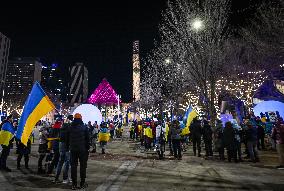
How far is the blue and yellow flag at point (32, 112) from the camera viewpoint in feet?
29.6

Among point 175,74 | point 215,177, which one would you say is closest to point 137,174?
point 215,177

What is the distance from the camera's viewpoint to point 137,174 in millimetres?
9781

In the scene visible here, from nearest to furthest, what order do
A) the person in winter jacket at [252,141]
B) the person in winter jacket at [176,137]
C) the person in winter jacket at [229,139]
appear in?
1. the person in winter jacket at [252,141]
2. the person in winter jacket at [229,139]
3. the person in winter jacket at [176,137]

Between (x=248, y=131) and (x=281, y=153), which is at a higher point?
(x=248, y=131)

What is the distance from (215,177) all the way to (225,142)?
4059 mm

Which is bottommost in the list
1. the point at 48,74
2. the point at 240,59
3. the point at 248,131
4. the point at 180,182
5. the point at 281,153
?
the point at 180,182

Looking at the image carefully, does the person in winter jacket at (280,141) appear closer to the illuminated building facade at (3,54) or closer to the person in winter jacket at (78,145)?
the person in winter jacket at (78,145)

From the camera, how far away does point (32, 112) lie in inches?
359

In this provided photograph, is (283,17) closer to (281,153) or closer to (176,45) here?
(176,45)

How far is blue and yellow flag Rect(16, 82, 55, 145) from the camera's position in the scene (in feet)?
29.6

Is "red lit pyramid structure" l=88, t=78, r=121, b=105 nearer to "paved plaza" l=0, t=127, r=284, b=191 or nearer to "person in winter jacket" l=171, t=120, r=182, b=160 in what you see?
"person in winter jacket" l=171, t=120, r=182, b=160

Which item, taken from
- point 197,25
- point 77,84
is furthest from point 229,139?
point 77,84

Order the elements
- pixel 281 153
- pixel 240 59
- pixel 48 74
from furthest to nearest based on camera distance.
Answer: pixel 48 74
pixel 240 59
pixel 281 153

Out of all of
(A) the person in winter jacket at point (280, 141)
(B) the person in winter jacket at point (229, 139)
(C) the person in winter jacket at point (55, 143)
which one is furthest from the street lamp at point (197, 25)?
(C) the person in winter jacket at point (55, 143)
